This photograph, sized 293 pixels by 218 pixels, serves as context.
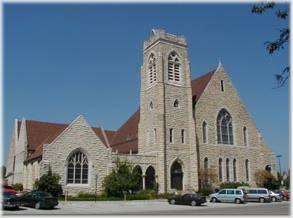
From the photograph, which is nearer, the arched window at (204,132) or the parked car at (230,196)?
the parked car at (230,196)

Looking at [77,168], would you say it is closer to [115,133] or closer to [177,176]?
[177,176]

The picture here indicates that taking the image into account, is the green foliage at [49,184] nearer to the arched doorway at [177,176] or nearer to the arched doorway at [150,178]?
the arched doorway at [150,178]

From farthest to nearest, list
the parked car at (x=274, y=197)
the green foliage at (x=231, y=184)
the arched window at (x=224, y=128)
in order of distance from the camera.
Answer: the arched window at (x=224, y=128), the green foliage at (x=231, y=184), the parked car at (x=274, y=197)

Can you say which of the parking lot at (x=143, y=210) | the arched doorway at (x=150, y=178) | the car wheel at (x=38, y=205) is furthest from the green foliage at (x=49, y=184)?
the arched doorway at (x=150, y=178)

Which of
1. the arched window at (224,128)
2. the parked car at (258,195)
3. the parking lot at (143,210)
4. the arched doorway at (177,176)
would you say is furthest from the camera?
the arched window at (224,128)

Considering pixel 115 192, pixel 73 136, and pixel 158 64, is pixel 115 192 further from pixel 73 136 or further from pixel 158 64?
pixel 158 64

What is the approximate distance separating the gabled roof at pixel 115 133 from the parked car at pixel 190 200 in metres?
14.9

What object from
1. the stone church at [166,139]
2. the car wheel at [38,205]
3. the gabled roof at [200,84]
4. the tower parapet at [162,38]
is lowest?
the car wheel at [38,205]

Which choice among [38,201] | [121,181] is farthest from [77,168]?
[38,201]

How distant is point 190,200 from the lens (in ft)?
127

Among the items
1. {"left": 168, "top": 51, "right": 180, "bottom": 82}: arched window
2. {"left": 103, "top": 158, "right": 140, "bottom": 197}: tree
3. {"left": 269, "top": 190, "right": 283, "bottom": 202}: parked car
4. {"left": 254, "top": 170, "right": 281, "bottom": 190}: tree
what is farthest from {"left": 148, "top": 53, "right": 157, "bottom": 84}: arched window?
{"left": 269, "top": 190, "right": 283, "bottom": 202}: parked car

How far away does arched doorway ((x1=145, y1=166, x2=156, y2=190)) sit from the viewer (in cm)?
5172

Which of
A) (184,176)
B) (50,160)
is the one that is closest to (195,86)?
(184,176)

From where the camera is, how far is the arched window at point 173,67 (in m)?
56.2
